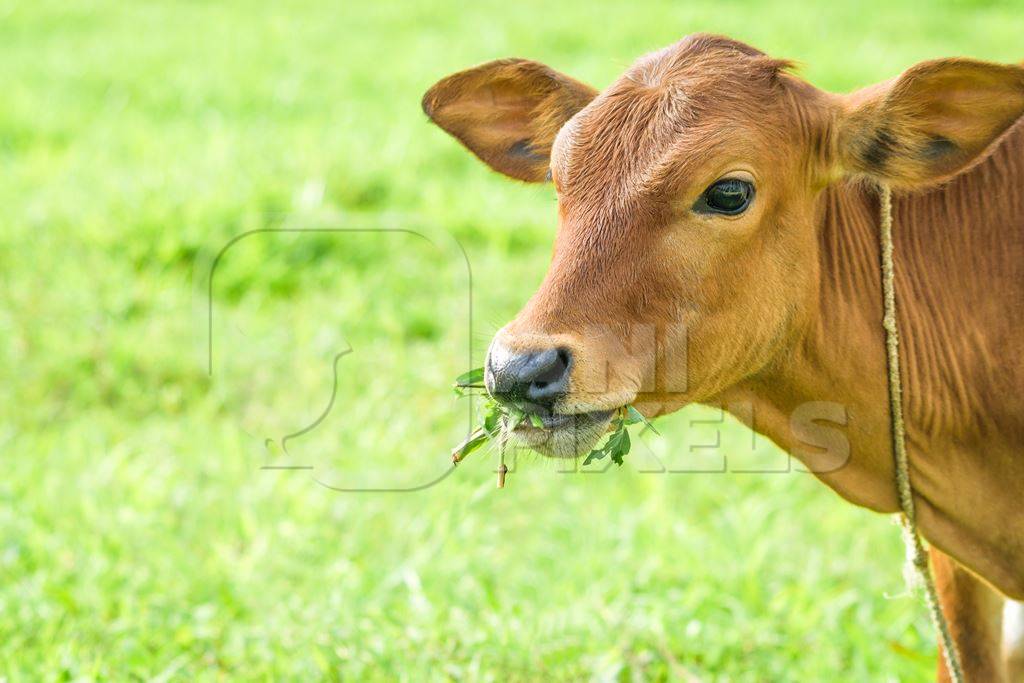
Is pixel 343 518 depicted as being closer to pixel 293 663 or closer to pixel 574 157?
pixel 293 663

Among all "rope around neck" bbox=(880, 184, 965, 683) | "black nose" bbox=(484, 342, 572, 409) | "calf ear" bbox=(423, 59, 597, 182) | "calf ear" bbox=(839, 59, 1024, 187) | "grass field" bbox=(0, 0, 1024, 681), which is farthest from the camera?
"grass field" bbox=(0, 0, 1024, 681)

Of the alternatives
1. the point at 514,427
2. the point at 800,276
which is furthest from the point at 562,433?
the point at 800,276

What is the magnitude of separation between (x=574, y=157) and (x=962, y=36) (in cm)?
838

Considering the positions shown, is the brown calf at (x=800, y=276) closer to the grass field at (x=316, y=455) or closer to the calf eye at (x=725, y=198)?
the calf eye at (x=725, y=198)

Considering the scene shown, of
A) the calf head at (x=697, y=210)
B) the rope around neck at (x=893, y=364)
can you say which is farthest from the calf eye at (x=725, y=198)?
the rope around neck at (x=893, y=364)

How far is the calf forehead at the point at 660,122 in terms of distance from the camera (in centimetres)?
276

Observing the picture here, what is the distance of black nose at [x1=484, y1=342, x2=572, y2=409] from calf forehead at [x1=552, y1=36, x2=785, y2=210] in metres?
0.38

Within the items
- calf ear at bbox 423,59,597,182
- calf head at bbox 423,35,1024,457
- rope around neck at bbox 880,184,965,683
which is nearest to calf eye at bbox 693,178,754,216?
calf head at bbox 423,35,1024,457

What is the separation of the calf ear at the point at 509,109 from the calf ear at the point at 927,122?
0.75 m

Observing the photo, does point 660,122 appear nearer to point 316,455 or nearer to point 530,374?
point 530,374

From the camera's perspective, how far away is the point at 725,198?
2.77 m

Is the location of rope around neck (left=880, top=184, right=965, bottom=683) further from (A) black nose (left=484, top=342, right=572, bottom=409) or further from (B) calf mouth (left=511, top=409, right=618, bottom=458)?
(A) black nose (left=484, top=342, right=572, bottom=409)

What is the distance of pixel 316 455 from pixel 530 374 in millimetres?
2761

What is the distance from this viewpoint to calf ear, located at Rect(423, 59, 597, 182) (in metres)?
3.39
